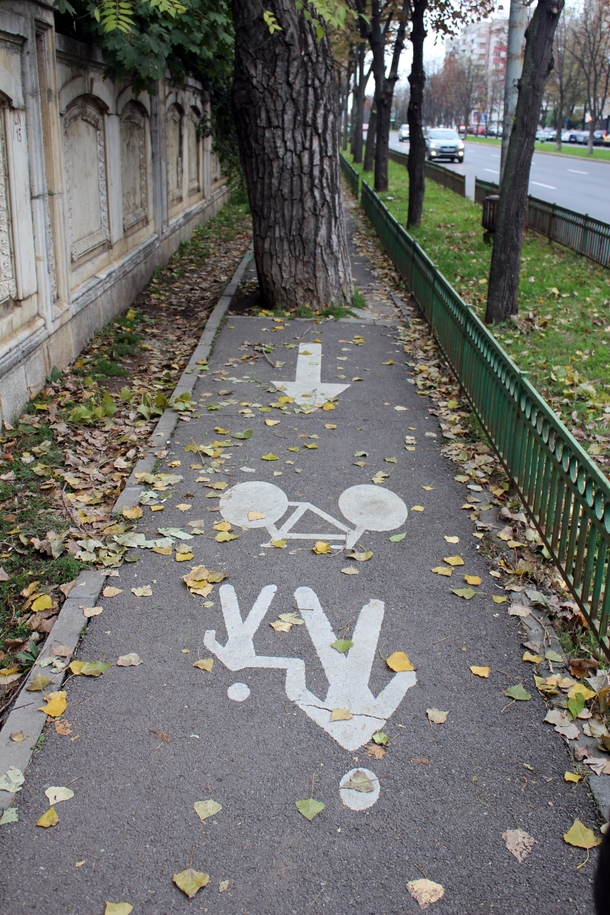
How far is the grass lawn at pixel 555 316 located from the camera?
7.22m

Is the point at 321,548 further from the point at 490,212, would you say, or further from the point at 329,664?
the point at 490,212

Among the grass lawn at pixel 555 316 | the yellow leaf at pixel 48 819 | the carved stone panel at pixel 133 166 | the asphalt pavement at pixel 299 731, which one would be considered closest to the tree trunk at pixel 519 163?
the grass lawn at pixel 555 316

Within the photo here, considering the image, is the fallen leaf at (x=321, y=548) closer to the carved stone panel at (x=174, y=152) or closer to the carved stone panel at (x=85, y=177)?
the carved stone panel at (x=85, y=177)

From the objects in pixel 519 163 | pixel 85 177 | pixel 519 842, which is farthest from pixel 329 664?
pixel 519 163

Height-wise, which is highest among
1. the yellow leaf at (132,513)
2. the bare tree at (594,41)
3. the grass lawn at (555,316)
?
the bare tree at (594,41)

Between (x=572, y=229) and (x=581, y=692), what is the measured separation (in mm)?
12424

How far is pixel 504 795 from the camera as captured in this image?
314 cm

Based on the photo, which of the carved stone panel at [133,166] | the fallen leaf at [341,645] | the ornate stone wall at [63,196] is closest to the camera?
the fallen leaf at [341,645]

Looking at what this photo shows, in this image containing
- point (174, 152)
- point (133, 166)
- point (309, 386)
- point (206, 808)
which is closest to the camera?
point (206, 808)

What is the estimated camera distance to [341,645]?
398 cm

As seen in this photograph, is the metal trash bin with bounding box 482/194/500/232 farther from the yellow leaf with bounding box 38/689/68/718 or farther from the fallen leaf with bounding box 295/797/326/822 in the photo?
the fallen leaf with bounding box 295/797/326/822

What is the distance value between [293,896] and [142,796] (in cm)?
71

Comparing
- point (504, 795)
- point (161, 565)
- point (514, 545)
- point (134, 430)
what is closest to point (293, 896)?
point (504, 795)

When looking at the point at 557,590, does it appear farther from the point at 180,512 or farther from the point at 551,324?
the point at 551,324
